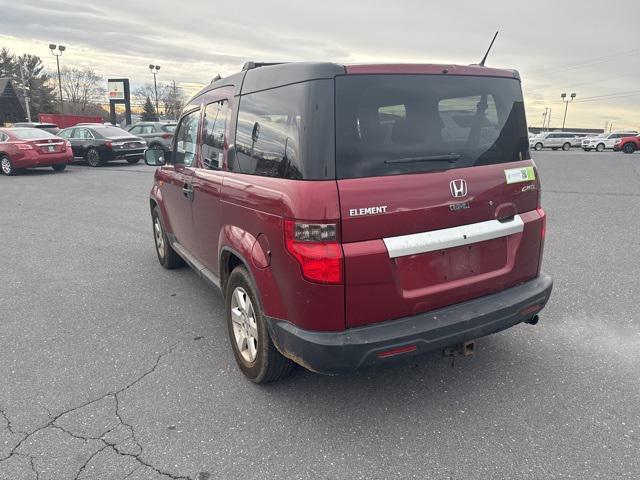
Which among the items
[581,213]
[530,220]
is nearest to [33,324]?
[530,220]

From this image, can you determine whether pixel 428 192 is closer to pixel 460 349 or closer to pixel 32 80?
pixel 460 349

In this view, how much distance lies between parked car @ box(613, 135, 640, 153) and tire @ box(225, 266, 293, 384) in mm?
41696

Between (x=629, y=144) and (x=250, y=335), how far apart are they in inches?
1648

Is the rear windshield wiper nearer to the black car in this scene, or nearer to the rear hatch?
the rear hatch

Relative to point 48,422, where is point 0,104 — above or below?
above

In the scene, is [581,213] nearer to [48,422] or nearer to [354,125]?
[354,125]

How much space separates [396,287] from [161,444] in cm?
156

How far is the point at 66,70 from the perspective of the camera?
8119cm

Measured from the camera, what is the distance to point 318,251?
236 cm

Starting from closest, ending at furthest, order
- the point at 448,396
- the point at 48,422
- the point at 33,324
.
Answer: the point at 48,422 → the point at 448,396 → the point at 33,324

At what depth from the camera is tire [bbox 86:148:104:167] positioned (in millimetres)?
17406

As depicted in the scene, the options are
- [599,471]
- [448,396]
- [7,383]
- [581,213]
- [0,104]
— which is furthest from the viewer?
[0,104]

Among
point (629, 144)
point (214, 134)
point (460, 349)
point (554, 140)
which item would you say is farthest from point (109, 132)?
point (554, 140)

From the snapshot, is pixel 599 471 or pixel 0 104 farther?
pixel 0 104
